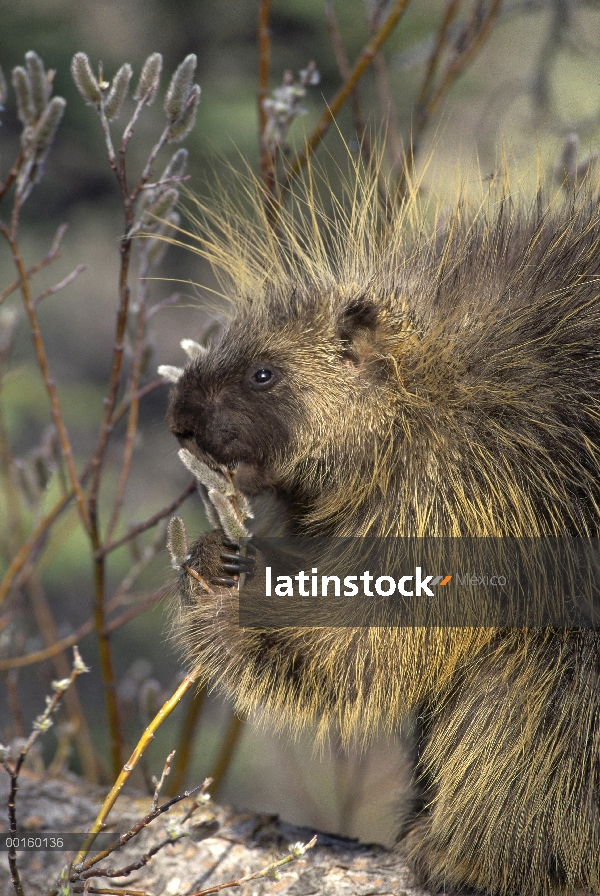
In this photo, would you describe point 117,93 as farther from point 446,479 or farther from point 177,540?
point 446,479

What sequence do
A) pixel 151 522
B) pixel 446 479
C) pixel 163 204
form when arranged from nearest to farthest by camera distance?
pixel 446 479 < pixel 163 204 < pixel 151 522

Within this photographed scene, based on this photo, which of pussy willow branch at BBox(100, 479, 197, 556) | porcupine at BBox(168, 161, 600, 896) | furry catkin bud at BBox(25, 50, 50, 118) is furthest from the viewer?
pussy willow branch at BBox(100, 479, 197, 556)

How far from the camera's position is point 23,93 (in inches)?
69.3

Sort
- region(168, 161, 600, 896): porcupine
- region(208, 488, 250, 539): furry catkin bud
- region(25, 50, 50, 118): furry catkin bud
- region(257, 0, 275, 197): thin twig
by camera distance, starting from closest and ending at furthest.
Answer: region(208, 488, 250, 539): furry catkin bud, region(168, 161, 600, 896): porcupine, region(25, 50, 50, 118): furry catkin bud, region(257, 0, 275, 197): thin twig

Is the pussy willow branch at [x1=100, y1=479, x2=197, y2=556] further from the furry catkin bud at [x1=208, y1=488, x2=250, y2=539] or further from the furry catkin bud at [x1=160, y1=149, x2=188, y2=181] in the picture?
the furry catkin bud at [x1=160, y1=149, x2=188, y2=181]

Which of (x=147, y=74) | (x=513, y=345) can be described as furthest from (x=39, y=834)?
(x=147, y=74)

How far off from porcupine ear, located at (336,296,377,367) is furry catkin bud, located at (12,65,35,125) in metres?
0.76

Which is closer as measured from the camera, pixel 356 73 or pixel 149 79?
pixel 149 79

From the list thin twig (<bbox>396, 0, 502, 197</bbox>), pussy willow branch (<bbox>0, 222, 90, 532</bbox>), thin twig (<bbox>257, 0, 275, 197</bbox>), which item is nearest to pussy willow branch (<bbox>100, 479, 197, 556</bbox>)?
pussy willow branch (<bbox>0, 222, 90, 532</bbox>)

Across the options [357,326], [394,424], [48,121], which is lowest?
[394,424]

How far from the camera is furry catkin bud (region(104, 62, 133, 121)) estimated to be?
1.58 meters

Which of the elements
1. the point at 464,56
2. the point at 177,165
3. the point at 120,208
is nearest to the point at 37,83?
the point at 177,165

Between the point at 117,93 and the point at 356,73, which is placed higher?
the point at 356,73

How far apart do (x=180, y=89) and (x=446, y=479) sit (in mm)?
898
